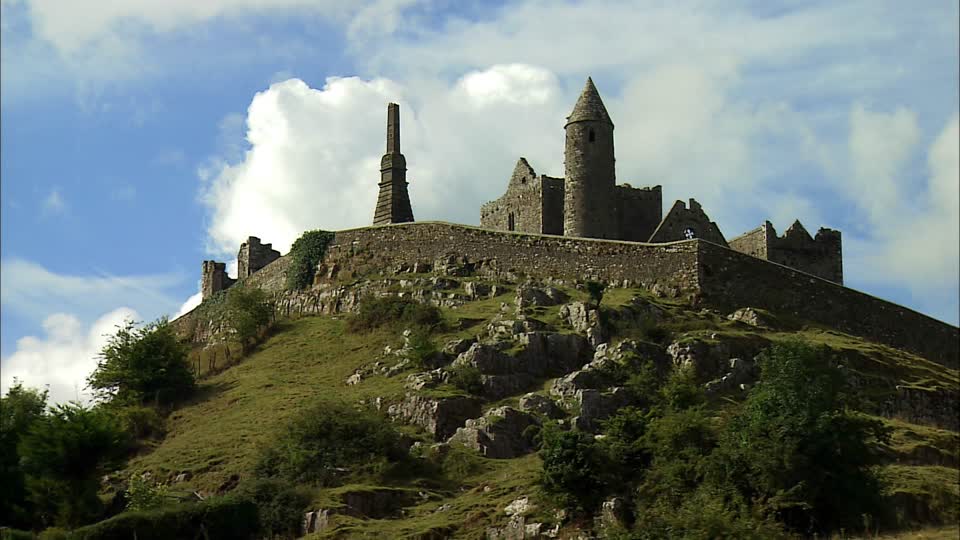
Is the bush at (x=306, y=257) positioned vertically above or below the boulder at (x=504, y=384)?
above

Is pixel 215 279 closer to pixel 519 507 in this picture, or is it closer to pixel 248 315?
pixel 248 315

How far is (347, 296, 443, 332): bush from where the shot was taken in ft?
184

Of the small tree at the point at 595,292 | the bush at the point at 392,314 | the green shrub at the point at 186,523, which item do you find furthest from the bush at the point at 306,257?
the green shrub at the point at 186,523

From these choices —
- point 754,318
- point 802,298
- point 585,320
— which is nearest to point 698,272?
point 754,318

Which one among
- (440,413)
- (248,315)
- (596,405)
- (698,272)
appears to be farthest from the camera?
(248,315)

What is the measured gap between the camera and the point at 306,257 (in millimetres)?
66750

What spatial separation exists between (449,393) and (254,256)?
87.2ft

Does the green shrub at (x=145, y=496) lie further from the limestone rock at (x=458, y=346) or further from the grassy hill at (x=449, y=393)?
the limestone rock at (x=458, y=346)

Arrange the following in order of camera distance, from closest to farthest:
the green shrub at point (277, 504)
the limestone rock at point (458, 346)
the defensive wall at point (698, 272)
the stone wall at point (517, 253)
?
1. the green shrub at point (277, 504)
2. the limestone rock at point (458, 346)
3. the defensive wall at point (698, 272)
4. the stone wall at point (517, 253)

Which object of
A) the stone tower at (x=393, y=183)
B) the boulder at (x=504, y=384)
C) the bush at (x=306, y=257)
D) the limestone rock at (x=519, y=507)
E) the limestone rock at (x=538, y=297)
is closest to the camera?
the limestone rock at (x=519, y=507)

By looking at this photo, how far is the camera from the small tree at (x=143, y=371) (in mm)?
59312

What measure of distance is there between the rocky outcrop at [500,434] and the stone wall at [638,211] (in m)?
15.2

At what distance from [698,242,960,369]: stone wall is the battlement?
4583 mm

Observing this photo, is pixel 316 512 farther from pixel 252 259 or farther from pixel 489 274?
pixel 252 259
